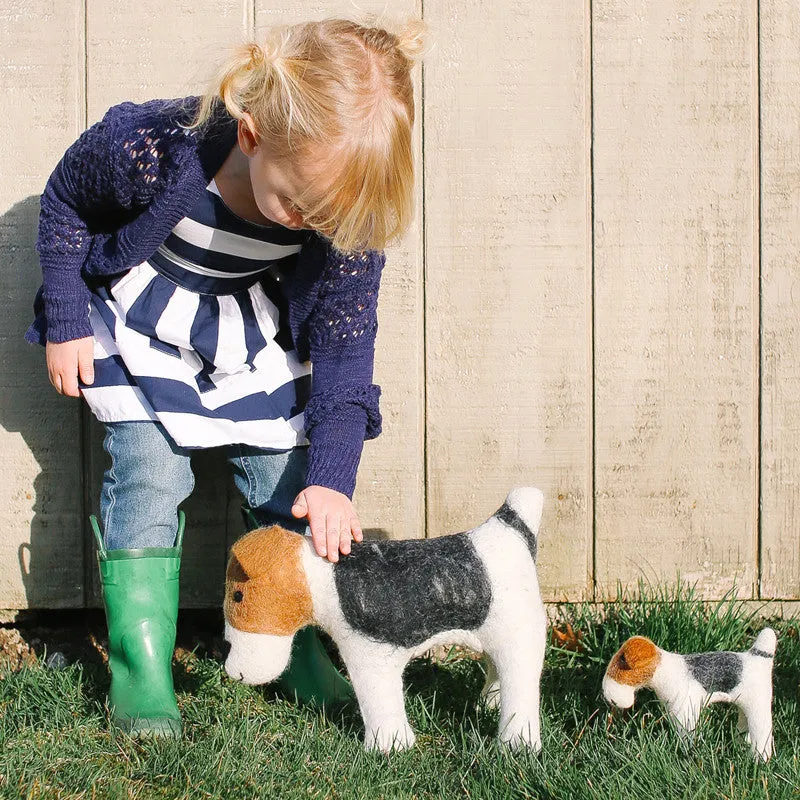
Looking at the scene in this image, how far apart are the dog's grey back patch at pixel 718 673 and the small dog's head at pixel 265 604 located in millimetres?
654

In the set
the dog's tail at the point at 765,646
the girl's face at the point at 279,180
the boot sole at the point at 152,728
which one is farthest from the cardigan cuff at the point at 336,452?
the dog's tail at the point at 765,646

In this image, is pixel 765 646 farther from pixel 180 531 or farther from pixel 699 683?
pixel 180 531

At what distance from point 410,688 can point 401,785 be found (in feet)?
1.26

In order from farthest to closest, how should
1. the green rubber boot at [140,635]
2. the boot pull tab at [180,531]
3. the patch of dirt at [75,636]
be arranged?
the patch of dirt at [75,636] → the boot pull tab at [180,531] → the green rubber boot at [140,635]

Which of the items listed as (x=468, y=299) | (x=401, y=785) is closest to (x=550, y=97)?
(x=468, y=299)

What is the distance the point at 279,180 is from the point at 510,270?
2.25ft

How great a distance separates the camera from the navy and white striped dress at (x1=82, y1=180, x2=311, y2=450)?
173 centimetres

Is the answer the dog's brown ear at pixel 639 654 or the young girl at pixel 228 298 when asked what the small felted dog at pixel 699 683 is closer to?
the dog's brown ear at pixel 639 654

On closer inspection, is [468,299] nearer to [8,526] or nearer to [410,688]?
[410,688]

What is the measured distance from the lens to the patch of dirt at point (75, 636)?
209 cm

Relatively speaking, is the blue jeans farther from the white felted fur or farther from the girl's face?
the girl's face

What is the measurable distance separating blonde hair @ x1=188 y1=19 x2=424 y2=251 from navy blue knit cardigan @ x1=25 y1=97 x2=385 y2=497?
109 mm

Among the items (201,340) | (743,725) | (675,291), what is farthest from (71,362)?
(743,725)

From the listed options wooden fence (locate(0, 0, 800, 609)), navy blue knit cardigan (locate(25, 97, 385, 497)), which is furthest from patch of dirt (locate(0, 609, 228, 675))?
navy blue knit cardigan (locate(25, 97, 385, 497))
